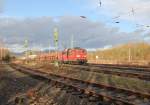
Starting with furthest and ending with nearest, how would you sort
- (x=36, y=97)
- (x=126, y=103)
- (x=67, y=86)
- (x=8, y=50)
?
(x=8, y=50) → (x=67, y=86) → (x=36, y=97) → (x=126, y=103)

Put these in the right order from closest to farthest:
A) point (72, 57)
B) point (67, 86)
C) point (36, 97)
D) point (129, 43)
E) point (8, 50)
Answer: point (36, 97) → point (67, 86) → point (72, 57) → point (129, 43) → point (8, 50)

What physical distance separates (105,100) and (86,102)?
731 mm

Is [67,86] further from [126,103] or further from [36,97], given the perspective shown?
[126,103]

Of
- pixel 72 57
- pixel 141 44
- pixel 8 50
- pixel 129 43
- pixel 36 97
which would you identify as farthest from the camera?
pixel 8 50

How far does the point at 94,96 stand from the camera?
15797 millimetres

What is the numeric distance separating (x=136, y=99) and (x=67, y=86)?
6.92 metres

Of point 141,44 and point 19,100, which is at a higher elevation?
point 141,44

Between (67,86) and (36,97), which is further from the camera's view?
(67,86)

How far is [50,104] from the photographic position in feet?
45.0

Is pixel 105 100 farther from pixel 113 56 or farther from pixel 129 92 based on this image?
pixel 113 56

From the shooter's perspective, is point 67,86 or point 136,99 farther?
point 67,86

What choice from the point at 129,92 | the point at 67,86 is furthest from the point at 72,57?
the point at 129,92

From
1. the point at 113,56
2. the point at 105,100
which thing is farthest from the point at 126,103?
the point at 113,56

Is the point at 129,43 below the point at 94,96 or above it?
above
